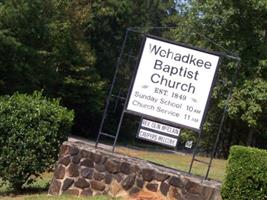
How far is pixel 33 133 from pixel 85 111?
1534 inches

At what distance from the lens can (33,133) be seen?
1116 centimetres

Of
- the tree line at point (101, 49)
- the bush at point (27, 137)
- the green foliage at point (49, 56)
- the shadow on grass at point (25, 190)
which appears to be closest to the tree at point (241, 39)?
the tree line at point (101, 49)

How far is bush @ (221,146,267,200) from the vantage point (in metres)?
9.19

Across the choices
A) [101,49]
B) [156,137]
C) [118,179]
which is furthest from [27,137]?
[101,49]

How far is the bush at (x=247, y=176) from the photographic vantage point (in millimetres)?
9188

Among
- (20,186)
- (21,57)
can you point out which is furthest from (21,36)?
(20,186)

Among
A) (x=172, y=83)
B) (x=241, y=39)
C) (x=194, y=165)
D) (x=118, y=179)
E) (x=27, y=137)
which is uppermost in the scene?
(x=241, y=39)

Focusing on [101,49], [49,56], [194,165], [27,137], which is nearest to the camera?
[27,137]

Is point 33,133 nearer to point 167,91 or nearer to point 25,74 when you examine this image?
point 167,91

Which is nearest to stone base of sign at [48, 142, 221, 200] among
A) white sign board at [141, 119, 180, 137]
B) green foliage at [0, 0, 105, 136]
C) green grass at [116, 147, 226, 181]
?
white sign board at [141, 119, 180, 137]

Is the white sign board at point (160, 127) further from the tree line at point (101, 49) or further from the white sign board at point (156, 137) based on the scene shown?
the tree line at point (101, 49)

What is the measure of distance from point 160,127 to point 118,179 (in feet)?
4.39

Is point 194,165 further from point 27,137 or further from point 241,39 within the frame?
point 27,137

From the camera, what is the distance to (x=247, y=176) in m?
9.22
